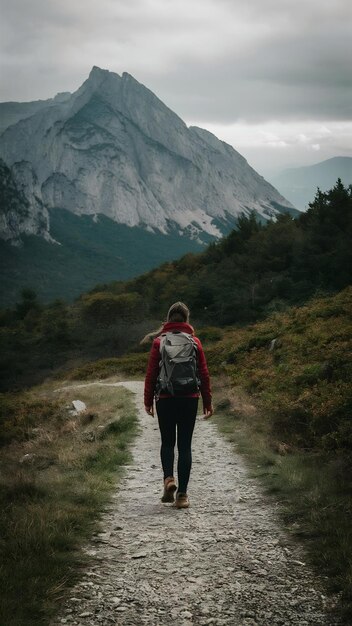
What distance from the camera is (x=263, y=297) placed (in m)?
47.2

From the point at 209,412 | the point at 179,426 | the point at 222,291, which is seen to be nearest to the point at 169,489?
the point at 179,426

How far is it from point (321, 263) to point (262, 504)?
37461mm

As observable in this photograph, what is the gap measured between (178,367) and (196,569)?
2333 millimetres

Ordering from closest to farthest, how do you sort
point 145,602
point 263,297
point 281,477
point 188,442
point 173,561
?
1. point 145,602
2. point 173,561
3. point 188,442
4. point 281,477
5. point 263,297

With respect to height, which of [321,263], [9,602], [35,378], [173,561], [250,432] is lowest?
[35,378]

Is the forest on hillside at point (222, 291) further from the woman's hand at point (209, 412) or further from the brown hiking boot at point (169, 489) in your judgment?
the brown hiking boot at point (169, 489)

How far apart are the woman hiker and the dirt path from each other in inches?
19.8

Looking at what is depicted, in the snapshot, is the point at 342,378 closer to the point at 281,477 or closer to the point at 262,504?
the point at 281,477

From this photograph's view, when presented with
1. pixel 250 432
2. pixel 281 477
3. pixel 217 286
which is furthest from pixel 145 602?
pixel 217 286

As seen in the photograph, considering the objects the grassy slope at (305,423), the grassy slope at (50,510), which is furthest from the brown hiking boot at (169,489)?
the grassy slope at (305,423)

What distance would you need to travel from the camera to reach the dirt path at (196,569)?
406 cm

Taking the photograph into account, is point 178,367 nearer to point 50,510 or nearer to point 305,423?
point 50,510

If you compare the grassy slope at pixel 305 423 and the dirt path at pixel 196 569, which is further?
the grassy slope at pixel 305 423

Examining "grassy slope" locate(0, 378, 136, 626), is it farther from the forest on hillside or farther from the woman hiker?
the forest on hillside
